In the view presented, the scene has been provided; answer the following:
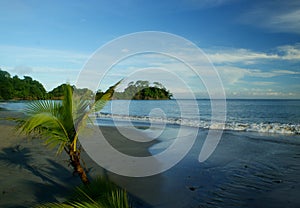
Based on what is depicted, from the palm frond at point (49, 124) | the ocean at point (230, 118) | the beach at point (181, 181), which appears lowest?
the beach at point (181, 181)

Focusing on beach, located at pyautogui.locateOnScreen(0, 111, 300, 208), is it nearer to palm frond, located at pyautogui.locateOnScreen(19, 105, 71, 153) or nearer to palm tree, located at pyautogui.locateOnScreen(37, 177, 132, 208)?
palm frond, located at pyautogui.locateOnScreen(19, 105, 71, 153)

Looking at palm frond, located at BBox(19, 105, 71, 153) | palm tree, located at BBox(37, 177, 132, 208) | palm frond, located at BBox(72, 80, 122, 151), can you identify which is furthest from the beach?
palm tree, located at BBox(37, 177, 132, 208)

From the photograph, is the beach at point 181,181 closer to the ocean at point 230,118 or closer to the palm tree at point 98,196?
the palm tree at point 98,196

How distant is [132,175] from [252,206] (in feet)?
11.5

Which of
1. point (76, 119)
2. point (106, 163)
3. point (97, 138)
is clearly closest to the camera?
point (76, 119)

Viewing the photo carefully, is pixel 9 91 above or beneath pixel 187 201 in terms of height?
above

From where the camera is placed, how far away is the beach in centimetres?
568

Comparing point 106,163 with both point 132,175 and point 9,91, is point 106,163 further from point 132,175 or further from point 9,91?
point 9,91

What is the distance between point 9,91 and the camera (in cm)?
5544

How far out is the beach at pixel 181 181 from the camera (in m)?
5.68

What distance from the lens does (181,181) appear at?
7.23 m

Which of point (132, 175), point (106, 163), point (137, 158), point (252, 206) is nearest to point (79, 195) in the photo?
point (252, 206)

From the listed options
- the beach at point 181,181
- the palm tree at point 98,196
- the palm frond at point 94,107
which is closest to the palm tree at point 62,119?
the palm frond at point 94,107

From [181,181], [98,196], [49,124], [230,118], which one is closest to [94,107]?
[49,124]
